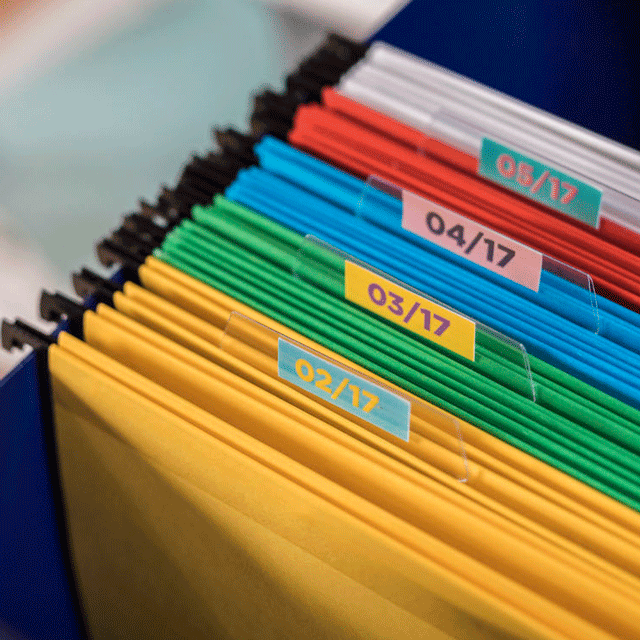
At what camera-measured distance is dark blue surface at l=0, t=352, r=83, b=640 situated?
1027mm

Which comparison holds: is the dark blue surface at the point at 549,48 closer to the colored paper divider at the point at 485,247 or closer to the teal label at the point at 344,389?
the colored paper divider at the point at 485,247

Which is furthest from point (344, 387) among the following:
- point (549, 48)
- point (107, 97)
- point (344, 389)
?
point (107, 97)

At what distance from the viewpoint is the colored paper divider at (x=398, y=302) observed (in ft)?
3.07

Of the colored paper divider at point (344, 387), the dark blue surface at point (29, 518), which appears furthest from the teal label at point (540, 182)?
Result: the dark blue surface at point (29, 518)

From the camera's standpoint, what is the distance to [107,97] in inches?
97.8

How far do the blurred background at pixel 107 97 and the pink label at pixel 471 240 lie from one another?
1.13m

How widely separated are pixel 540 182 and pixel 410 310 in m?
0.28

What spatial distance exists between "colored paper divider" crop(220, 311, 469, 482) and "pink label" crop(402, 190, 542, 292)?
212 millimetres

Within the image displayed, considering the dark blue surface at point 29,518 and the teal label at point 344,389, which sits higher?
the teal label at point 344,389

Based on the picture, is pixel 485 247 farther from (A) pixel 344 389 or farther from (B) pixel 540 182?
(A) pixel 344 389

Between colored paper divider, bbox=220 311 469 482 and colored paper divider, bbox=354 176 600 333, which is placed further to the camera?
colored paper divider, bbox=354 176 600 333

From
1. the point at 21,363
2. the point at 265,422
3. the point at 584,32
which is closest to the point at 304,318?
the point at 265,422

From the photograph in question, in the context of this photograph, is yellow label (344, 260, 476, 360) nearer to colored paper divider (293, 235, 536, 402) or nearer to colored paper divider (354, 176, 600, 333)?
colored paper divider (293, 235, 536, 402)

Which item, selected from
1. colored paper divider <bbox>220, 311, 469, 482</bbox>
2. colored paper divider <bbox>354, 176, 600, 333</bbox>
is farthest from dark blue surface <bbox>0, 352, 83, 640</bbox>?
colored paper divider <bbox>354, 176, 600, 333</bbox>
